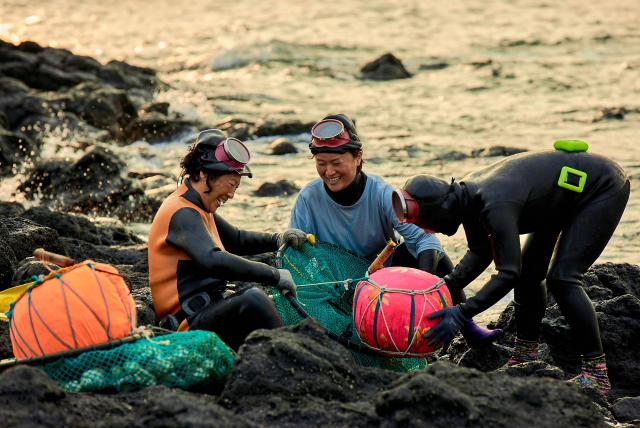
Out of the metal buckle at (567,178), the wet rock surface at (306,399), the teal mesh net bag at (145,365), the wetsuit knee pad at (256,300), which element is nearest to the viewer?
the wet rock surface at (306,399)

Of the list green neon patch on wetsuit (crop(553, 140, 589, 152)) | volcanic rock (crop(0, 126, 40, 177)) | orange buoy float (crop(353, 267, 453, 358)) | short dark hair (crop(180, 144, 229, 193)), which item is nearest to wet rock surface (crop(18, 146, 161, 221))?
volcanic rock (crop(0, 126, 40, 177))

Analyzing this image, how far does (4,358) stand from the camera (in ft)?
20.7

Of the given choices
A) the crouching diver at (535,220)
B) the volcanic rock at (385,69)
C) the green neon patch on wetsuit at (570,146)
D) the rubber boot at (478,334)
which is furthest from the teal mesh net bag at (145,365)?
the volcanic rock at (385,69)

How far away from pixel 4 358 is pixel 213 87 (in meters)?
17.2

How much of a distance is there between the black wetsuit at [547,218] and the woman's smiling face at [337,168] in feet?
3.51

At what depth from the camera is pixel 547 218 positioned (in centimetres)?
672

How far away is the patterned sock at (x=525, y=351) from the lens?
7.18m

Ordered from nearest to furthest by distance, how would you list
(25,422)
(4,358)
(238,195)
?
(25,422) < (4,358) < (238,195)

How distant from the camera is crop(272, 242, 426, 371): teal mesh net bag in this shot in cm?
704

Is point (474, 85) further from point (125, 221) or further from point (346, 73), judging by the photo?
point (125, 221)

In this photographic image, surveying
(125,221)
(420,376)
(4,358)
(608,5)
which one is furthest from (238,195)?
(608,5)

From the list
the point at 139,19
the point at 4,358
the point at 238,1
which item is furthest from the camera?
the point at 238,1

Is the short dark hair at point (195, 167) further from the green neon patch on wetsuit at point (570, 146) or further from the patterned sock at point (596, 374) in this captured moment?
the patterned sock at point (596, 374)

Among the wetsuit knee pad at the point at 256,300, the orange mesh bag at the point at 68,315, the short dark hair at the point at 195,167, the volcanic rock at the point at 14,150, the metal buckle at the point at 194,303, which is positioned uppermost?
the short dark hair at the point at 195,167
